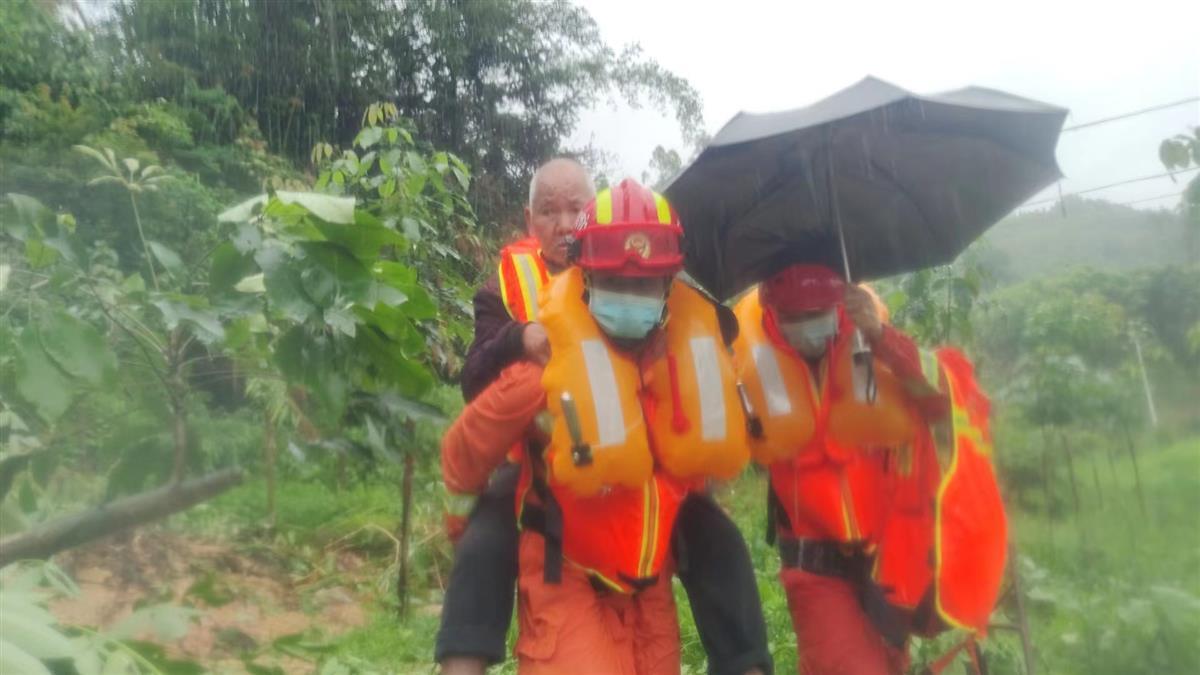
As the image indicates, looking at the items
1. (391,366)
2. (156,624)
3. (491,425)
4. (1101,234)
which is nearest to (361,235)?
(391,366)

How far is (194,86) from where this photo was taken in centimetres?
494

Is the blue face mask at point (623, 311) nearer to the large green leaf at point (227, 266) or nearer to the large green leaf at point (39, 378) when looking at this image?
the large green leaf at point (227, 266)

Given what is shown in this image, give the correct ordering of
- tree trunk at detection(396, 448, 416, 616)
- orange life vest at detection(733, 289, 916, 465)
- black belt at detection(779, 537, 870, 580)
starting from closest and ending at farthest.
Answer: orange life vest at detection(733, 289, 916, 465), black belt at detection(779, 537, 870, 580), tree trunk at detection(396, 448, 416, 616)

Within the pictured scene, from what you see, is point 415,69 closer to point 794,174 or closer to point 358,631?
point 794,174

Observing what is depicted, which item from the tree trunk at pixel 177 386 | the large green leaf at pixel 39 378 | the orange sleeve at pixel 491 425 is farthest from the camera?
the orange sleeve at pixel 491 425

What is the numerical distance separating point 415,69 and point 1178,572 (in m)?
3.30

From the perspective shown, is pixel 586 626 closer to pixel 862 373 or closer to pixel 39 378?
pixel 862 373

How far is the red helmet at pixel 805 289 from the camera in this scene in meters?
2.75

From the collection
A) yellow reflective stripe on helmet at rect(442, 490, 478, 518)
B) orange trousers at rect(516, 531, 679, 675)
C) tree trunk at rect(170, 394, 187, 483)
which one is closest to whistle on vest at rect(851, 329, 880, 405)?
orange trousers at rect(516, 531, 679, 675)

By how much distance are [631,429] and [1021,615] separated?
138 cm

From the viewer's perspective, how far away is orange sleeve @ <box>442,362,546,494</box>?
2428mm

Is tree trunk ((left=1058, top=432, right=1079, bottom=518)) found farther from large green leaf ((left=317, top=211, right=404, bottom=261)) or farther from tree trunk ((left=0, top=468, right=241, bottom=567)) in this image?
tree trunk ((left=0, top=468, right=241, bottom=567))

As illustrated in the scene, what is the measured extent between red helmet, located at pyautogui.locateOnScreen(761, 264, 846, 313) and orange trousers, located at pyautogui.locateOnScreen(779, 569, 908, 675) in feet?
2.22

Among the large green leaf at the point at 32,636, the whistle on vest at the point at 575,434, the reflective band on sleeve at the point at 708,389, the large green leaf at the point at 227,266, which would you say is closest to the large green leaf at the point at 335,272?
the large green leaf at the point at 227,266
